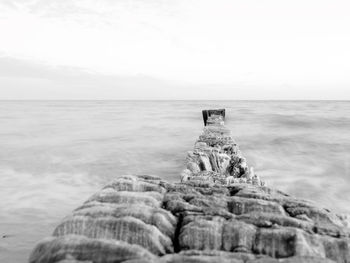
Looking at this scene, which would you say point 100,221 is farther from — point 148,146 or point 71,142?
point 71,142

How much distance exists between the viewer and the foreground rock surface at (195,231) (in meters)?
3.28

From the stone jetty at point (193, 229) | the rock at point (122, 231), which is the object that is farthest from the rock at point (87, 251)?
the rock at point (122, 231)

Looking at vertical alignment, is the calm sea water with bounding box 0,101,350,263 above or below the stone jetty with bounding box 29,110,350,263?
below

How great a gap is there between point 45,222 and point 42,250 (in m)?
6.22

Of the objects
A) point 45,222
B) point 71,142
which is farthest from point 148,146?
point 45,222

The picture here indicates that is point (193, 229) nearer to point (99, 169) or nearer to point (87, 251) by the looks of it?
point (87, 251)

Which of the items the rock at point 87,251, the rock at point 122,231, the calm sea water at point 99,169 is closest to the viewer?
the rock at point 87,251

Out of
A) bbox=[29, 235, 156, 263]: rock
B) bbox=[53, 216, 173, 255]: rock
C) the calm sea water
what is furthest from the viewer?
the calm sea water

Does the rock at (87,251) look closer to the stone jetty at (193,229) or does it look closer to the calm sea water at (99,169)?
the stone jetty at (193,229)

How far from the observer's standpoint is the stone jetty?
328 cm

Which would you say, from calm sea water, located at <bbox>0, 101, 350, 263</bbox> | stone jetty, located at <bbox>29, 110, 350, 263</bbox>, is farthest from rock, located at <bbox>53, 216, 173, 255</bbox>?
calm sea water, located at <bbox>0, 101, 350, 263</bbox>

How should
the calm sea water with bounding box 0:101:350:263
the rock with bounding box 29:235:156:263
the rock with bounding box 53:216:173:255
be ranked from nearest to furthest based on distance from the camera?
the rock with bounding box 29:235:156:263, the rock with bounding box 53:216:173:255, the calm sea water with bounding box 0:101:350:263

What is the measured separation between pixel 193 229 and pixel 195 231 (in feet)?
0.11

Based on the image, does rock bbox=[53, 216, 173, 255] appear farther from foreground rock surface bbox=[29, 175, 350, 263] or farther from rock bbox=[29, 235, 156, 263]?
rock bbox=[29, 235, 156, 263]
